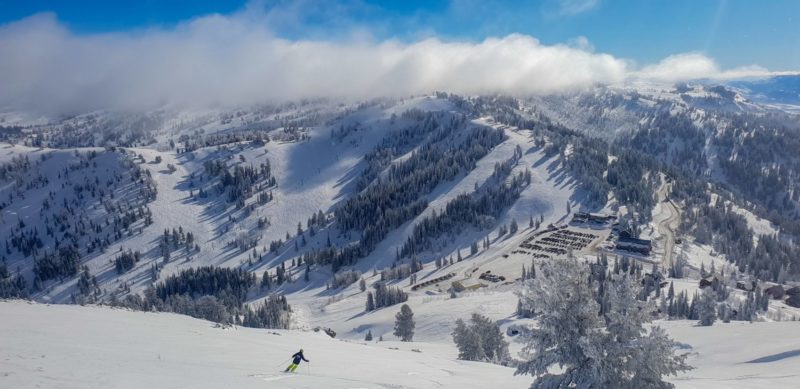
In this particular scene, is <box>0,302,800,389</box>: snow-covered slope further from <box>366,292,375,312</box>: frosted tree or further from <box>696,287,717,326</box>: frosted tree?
<box>366,292,375,312</box>: frosted tree

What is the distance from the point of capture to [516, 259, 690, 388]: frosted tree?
2175 cm

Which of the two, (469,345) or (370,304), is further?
(370,304)

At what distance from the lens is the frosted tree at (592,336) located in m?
21.8

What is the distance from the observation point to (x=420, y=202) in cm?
19900

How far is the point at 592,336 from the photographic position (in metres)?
22.2

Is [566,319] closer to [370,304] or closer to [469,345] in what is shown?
[469,345]

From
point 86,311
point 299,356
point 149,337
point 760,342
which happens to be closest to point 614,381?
point 299,356

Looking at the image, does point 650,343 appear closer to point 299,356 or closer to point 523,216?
point 299,356

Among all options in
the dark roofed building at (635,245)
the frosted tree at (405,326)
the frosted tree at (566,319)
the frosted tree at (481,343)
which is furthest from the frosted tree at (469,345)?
the dark roofed building at (635,245)

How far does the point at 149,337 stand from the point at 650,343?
28546 mm

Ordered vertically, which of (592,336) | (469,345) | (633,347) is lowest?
(469,345)

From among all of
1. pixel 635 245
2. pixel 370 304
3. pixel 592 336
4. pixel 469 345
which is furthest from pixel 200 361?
pixel 635 245

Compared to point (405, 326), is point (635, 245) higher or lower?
lower

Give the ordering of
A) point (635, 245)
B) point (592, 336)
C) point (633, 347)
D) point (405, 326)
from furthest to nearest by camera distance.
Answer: point (635, 245) → point (405, 326) → point (592, 336) → point (633, 347)
